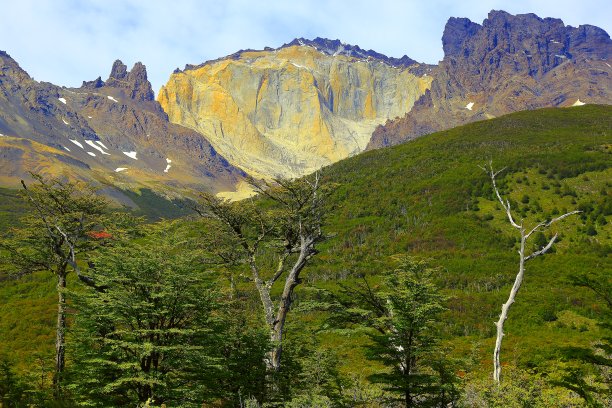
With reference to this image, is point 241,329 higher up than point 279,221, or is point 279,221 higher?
point 279,221

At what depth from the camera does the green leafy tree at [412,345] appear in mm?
14312

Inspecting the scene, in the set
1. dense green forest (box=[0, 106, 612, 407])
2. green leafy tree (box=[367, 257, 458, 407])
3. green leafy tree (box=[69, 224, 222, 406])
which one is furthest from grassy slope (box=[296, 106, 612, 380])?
green leafy tree (box=[367, 257, 458, 407])

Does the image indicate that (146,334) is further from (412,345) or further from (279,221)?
(279,221)

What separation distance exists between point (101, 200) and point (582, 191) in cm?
10745

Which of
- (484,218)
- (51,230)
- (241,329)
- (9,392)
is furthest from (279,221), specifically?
(484,218)

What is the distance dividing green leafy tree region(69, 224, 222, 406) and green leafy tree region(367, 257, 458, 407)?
541 cm

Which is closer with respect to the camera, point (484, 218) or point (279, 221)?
point (279, 221)

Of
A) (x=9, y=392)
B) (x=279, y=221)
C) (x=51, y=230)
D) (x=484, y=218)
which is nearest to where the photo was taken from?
(x=9, y=392)

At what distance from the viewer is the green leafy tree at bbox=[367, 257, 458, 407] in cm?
1431

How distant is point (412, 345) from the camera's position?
48.7ft

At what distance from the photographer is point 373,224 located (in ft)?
422

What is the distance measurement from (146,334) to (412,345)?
823 cm

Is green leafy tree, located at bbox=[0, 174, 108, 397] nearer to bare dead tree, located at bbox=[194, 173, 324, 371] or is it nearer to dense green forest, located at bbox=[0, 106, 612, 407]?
dense green forest, located at bbox=[0, 106, 612, 407]

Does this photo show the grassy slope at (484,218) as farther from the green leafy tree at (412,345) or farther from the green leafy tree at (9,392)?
the green leafy tree at (9,392)
